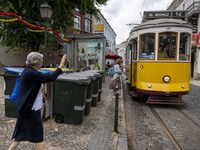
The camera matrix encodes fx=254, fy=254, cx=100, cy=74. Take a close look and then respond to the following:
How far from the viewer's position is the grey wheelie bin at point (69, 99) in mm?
6043

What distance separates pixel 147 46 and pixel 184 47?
1398mm

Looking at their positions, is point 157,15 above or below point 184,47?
above

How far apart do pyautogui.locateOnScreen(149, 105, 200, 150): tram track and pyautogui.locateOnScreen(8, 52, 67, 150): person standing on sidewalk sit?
10.1ft

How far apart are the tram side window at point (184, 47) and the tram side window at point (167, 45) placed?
10.6 inches

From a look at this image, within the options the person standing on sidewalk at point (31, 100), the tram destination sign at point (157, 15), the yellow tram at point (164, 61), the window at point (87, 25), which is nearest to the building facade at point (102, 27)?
the window at point (87, 25)

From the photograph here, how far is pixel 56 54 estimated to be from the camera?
1952cm

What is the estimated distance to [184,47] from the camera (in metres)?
9.69

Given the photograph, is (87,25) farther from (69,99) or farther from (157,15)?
(69,99)

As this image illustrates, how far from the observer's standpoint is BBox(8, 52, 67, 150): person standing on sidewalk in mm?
3525

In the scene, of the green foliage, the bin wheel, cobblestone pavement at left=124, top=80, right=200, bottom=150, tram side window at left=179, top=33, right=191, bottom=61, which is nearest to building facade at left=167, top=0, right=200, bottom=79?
the green foliage

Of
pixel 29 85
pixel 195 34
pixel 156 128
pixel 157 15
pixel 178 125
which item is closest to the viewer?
pixel 29 85

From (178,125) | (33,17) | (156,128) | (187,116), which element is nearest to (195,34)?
(33,17)

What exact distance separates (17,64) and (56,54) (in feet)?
14.3

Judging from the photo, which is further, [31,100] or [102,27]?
[102,27]
